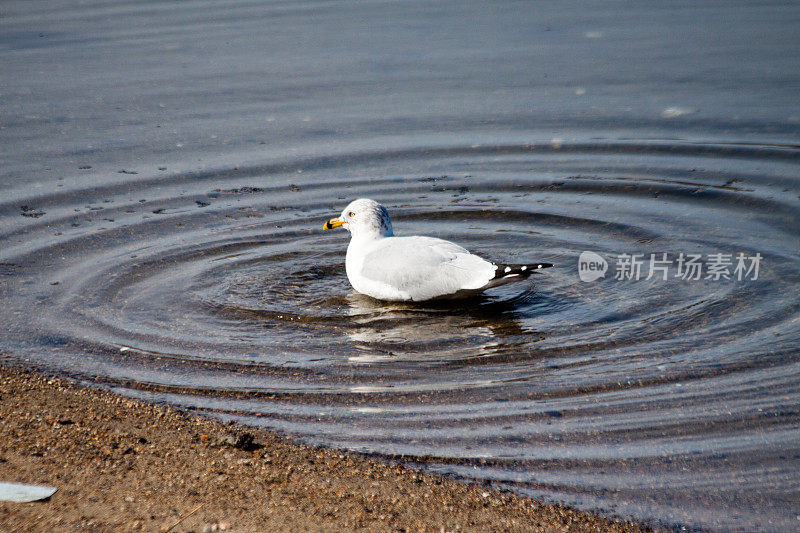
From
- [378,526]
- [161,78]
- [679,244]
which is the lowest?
[378,526]

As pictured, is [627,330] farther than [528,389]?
Answer: Yes

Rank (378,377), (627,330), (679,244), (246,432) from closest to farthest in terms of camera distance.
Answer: (246,432), (378,377), (627,330), (679,244)

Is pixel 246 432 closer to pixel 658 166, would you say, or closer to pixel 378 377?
pixel 378 377

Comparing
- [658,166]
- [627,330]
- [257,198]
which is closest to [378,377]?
[627,330]

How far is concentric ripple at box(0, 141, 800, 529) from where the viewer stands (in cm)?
483

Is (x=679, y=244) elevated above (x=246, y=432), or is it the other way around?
(x=679, y=244)

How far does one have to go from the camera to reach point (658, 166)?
33.0 feet

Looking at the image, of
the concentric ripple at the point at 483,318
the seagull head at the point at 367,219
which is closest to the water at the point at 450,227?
the concentric ripple at the point at 483,318

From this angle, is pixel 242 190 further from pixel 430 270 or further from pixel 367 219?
pixel 430 270

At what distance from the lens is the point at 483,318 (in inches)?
274

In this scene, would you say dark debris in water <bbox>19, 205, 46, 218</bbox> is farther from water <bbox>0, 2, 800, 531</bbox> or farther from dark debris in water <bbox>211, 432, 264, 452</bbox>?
dark debris in water <bbox>211, 432, 264, 452</bbox>

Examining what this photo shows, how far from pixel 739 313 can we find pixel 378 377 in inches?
113

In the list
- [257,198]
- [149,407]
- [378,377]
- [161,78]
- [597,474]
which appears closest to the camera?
[597,474]

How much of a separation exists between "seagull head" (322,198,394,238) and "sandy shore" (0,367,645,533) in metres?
2.89
